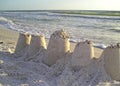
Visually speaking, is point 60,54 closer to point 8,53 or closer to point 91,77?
point 91,77

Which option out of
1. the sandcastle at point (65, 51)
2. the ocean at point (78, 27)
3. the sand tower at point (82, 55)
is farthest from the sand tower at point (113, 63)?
the ocean at point (78, 27)

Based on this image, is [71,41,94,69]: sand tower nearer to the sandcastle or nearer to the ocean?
the sandcastle

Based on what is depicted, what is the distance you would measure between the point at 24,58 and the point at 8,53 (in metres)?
0.79

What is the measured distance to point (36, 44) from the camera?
21.1ft

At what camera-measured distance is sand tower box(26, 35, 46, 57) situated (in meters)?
6.40

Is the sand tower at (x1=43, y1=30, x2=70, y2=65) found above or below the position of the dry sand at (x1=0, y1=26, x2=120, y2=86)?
above

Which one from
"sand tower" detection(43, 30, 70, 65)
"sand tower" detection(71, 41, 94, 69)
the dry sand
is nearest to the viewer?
the dry sand

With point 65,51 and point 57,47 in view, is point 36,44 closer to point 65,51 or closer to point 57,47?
point 57,47

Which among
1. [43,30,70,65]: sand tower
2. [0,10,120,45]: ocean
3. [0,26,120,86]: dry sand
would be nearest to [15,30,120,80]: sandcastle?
[43,30,70,65]: sand tower

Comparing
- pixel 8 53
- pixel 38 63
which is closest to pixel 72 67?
pixel 38 63

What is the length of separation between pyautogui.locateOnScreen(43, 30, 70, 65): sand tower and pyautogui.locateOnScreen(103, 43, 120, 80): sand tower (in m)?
1.12

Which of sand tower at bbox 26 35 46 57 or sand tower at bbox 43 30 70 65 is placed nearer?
sand tower at bbox 43 30 70 65

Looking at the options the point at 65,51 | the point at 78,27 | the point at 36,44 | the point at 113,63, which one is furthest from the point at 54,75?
the point at 78,27

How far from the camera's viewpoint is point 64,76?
497cm
